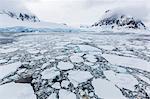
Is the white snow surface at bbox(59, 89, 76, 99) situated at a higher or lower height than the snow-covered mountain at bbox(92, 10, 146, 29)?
higher

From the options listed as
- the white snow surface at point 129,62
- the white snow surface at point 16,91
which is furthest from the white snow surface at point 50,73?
the white snow surface at point 129,62

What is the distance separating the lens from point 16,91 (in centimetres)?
235

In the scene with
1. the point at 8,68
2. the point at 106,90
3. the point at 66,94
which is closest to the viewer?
the point at 66,94

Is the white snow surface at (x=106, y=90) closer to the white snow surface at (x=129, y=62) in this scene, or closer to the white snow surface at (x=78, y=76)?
the white snow surface at (x=78, y=76)

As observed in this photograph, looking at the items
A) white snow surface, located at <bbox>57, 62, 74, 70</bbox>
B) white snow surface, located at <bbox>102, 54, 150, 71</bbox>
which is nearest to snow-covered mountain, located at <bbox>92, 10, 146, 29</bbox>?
white snow surface, located at <bbox>102, 54, 150, 71</bbox>

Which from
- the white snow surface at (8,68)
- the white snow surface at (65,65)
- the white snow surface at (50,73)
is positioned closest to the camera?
the white snow surface at (50,73)

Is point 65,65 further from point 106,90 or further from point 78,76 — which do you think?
point 106,90

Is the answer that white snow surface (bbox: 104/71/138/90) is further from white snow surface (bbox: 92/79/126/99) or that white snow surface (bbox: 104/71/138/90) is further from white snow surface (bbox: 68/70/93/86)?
white snow surface (bbox: 68/70/93/86)

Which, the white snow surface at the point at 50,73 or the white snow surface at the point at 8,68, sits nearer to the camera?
the white snow surface at the point at 50,73

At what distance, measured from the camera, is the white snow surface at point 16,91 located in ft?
7.39

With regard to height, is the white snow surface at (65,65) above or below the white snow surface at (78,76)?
above

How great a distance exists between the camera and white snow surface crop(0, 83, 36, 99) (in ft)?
7.39

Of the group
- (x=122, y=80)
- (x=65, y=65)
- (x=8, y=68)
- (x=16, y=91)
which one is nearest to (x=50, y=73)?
(x=65, y=65)

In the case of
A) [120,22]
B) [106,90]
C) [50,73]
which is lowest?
[120,22]
